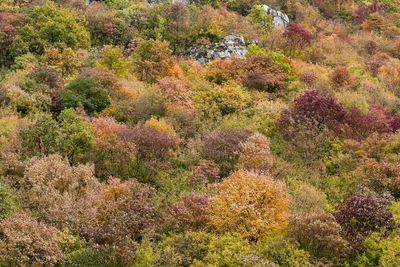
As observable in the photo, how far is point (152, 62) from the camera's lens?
160ft

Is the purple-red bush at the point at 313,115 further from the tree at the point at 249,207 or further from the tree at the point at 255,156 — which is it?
the tree at the point at 249,207

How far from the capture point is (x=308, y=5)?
260ft

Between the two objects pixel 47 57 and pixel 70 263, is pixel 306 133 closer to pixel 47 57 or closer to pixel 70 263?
pixel 70 263

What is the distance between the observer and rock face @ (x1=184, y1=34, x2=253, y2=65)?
57.3 meters

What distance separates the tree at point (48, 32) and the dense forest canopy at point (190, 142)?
0.47 ft

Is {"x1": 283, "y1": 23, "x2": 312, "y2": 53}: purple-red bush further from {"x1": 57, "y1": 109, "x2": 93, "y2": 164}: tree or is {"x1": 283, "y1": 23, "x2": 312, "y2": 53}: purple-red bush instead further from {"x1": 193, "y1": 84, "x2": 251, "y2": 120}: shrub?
{"x1": 57, "y1": 109, "x2": 93, "y2": 164}: tree

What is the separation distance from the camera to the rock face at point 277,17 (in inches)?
2785

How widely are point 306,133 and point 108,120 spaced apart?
46.2ft

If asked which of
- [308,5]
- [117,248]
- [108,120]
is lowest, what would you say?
[308,5]

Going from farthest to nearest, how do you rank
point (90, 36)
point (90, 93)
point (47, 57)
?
point (90, 36) < point (47, 57) < point (90, 93)

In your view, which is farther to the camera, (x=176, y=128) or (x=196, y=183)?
(x=176, y=128)

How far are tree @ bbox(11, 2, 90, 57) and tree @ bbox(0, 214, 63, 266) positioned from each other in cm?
3167

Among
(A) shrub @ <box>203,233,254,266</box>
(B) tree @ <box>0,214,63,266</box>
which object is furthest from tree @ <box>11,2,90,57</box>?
(A) shrub @ <box>203,233,254,266</box>

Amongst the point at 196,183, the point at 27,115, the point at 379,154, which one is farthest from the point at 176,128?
the point at 379,154
